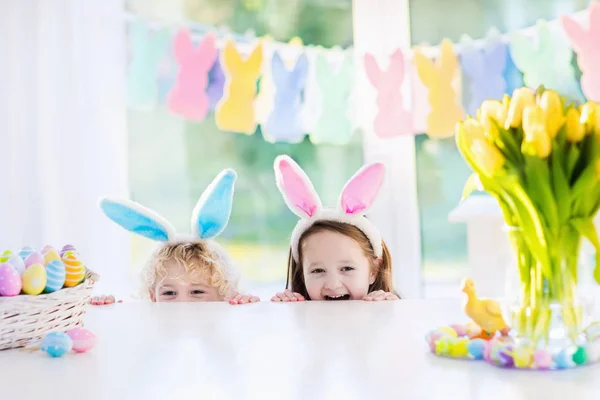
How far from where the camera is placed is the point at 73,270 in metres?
1.04

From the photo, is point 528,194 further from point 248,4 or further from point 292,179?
point 248,4

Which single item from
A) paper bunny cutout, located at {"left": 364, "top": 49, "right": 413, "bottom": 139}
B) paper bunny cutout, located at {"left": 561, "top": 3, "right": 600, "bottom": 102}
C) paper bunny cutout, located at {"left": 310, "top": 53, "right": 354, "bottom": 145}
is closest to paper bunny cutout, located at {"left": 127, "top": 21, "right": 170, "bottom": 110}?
paper bunny cutout, located at {"left": 310, "top": 53, "right": 354, "bottom": 145}

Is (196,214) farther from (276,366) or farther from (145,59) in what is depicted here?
(145,59)

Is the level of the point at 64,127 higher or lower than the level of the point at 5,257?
higher

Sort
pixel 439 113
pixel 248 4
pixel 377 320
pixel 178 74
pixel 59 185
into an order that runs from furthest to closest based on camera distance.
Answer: pixel 248 4
pixel 439 113
pixel 178 74
pixel 59 185
pixel 377 320

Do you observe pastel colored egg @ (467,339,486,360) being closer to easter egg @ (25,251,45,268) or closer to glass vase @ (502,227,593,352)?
glass vase @ (502,227,593,352)

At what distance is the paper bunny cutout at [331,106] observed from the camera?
125 inches

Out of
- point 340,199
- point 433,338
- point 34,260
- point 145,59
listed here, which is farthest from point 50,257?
point 145,59

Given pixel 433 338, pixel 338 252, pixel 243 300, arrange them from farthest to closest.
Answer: pixel 338 252 → pixel 243 300 → pixel 433 338

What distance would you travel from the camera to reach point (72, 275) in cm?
104

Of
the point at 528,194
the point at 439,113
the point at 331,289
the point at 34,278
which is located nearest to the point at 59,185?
the point at 331,289

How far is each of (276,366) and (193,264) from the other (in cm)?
106

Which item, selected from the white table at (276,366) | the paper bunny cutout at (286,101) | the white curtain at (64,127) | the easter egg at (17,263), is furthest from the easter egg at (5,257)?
the paper bunny cutout at (286,101)

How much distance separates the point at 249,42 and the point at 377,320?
2.24 meters
